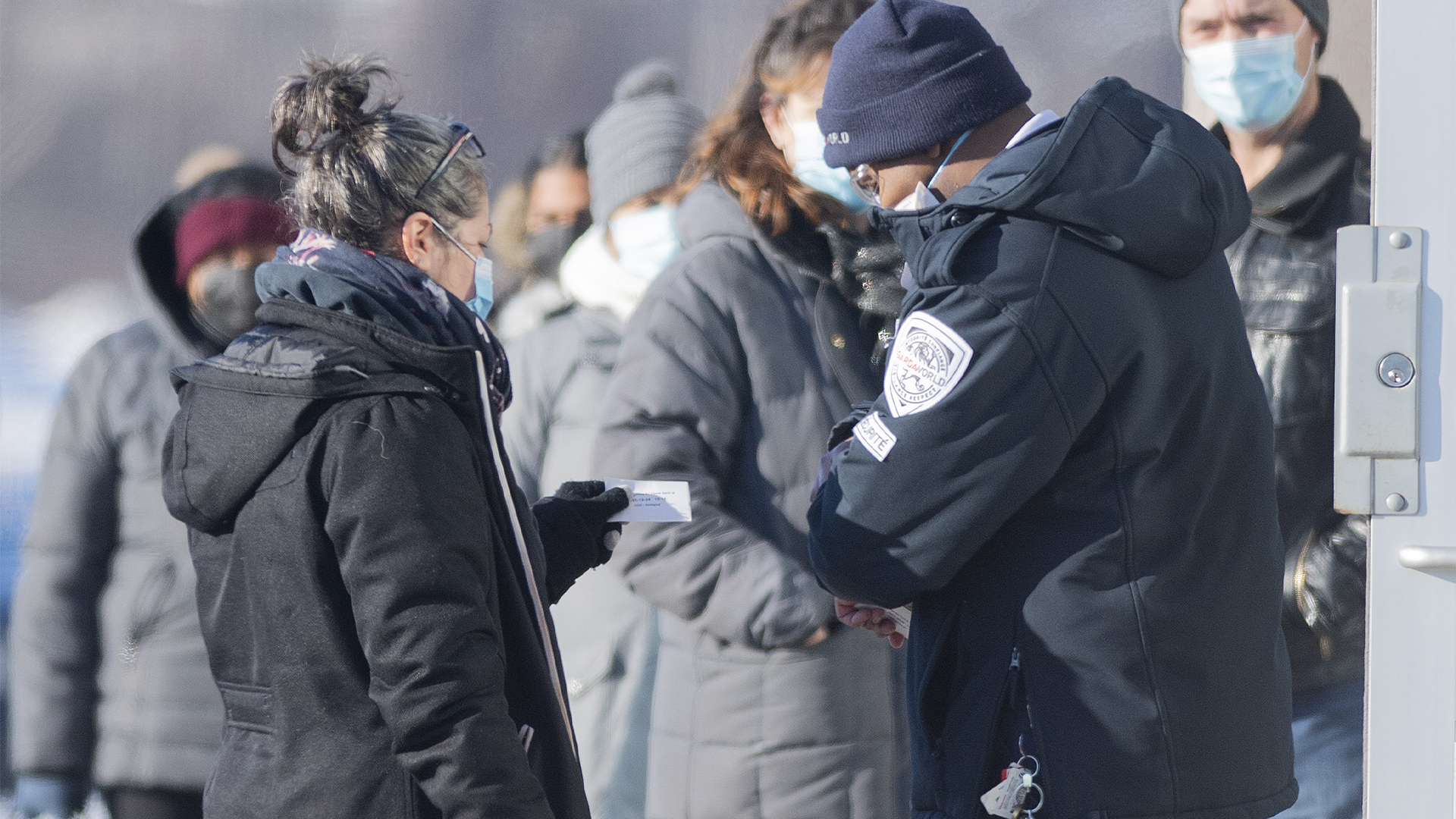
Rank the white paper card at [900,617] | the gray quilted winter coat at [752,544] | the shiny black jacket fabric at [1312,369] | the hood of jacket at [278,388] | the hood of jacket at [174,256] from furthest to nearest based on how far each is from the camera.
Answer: the hood of jacket at [174,256]
the shiny black jacket fabric at [1312,369]
the gray quilted winter coat at [752,544]
the white paper card at [900,617]
the hood of jacket at [278,388]

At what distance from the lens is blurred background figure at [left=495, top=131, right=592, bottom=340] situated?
147 inches

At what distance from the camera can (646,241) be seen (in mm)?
3752

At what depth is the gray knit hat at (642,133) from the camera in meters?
3.61

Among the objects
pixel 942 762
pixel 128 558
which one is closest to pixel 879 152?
pixel 942 762

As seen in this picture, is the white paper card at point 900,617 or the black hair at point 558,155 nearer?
the white paper card at point 900,617

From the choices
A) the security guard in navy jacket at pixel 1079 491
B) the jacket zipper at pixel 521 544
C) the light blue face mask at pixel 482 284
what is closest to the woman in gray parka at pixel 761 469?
the light blue face mask at pixel 482 284

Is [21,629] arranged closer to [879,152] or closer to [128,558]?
[128,558]

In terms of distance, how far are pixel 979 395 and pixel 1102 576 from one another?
294 millimetres

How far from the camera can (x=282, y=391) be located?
187 centimetres

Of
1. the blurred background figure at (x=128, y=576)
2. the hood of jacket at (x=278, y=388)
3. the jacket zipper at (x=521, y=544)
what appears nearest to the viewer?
the hood of jacket at (x=278, y=388)

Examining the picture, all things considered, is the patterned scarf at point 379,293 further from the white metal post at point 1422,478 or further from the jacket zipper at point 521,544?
the white metal post at point 1422,478

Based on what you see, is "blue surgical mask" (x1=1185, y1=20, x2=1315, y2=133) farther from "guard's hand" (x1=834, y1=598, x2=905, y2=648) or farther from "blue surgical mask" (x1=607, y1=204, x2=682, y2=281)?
"guard's hand" (x1=834, y1=598, x2=905, y2=648)

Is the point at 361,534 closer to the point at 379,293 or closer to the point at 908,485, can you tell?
the point at 379,293

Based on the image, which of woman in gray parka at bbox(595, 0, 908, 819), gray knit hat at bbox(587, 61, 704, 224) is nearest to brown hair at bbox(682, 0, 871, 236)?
woman in gray parka at bbox(595, 0, 908, 819)
